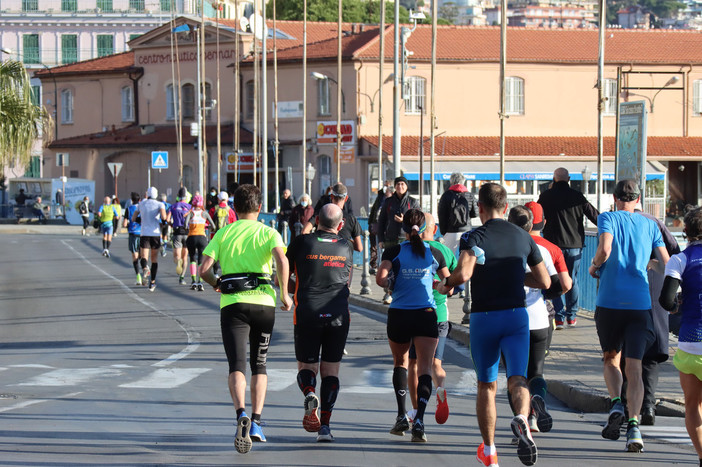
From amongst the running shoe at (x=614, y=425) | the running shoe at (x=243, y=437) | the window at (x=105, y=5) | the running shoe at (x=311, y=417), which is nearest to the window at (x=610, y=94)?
the window at (x=105, y=5)

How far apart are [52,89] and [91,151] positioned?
7.74 meters

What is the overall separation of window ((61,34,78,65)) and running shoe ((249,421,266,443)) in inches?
2873

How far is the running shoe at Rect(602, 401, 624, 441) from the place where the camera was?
816cm

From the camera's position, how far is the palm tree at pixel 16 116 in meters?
Result: 23.2

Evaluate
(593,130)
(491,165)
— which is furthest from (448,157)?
(593,130)

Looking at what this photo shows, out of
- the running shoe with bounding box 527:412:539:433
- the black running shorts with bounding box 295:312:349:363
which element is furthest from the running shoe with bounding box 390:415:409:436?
the running shoe with bounding box 527:412:539:433

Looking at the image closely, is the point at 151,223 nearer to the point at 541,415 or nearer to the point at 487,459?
the point at 541,415

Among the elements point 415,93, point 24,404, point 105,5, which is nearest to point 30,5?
point 105,5

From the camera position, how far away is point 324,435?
800 centimetres

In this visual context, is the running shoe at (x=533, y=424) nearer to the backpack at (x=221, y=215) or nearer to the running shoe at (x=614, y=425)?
the running shoe at (x=614, y=425)

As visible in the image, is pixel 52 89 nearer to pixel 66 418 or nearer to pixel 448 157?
pixel 448 157

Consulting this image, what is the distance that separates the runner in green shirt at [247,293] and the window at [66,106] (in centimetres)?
5806

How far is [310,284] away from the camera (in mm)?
8367

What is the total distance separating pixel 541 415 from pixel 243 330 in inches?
90.9
